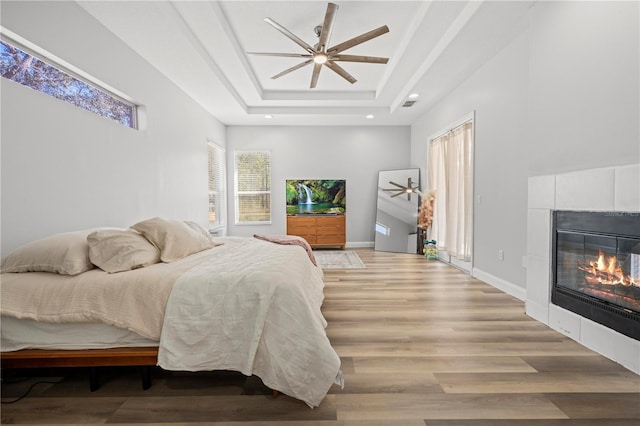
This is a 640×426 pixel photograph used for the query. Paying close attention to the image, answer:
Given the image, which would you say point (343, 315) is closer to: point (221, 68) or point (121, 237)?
point (121, 237)

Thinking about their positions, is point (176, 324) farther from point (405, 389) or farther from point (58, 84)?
point (58, 84)

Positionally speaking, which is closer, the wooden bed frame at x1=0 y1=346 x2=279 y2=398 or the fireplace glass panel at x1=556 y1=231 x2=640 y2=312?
the wooden bed frame at x1=0 y1=346 x2=279 y2=398

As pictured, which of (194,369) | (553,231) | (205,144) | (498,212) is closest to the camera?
(194,369)

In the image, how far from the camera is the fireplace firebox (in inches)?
73.6

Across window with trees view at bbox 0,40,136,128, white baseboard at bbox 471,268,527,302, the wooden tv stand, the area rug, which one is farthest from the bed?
the wooden tv stand

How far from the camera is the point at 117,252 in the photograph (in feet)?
6.22

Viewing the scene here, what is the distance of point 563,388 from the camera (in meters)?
1.67

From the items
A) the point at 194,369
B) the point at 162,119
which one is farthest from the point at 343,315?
the point at 162,119

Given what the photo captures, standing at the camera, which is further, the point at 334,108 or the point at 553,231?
the point at 334,108

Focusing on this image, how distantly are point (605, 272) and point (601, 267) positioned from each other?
0.14 feet

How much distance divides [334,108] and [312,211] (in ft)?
7.42

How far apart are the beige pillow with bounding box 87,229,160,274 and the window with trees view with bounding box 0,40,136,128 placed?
1371 mm

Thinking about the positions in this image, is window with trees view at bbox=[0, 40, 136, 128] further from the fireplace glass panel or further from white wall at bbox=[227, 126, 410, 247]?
the fireplace glass panel

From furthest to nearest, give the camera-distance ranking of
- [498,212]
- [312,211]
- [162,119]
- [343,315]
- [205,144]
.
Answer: [312,211]
[205,144]
[162,119]
[498,212]
[343,315]
